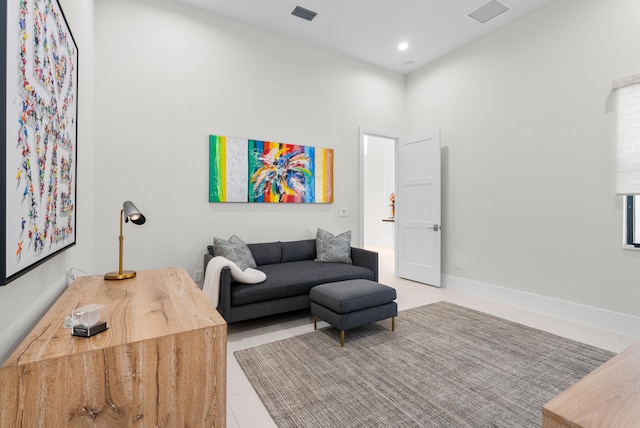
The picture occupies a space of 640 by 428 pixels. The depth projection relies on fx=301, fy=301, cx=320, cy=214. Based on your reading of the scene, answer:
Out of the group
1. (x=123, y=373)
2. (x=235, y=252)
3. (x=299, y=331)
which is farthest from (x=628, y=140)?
(x=123, y=373)

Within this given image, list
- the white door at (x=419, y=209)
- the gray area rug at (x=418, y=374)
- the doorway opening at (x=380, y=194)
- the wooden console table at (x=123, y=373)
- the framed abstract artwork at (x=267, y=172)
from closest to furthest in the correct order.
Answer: the wooden console table at (x=123, y=373)
the gray area rug at (x=418, y=374)
the framed abstract artwork at (x=267, y=172)
the white door at (x=419, y=209)
the doorway opening at (x=380, y=194)

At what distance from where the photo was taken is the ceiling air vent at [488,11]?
3.45 meters

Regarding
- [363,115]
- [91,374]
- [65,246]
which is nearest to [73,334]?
[91,374]

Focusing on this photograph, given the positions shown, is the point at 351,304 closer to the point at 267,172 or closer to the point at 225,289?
the point at 225,289

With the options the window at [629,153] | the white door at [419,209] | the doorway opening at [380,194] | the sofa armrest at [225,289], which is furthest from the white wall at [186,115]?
the doorway opening at [380,194]

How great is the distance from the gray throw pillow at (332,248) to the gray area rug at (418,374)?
3.35 ft

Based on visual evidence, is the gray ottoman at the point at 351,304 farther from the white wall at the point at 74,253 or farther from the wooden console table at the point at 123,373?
the white wall at the point at 74,253

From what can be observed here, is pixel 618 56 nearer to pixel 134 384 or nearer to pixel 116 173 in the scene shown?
pixel 134 384

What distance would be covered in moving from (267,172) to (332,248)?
129 centimetres

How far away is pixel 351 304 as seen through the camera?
259 centimetres

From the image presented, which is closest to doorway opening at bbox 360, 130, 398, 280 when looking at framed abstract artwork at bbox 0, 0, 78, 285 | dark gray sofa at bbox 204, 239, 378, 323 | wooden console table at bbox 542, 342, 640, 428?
dark gray sofa at bbox 204, 239, 378, 323

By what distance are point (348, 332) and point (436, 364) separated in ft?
2.83

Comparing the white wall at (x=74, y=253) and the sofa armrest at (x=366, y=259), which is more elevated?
the white wall at (x=74, y=253)

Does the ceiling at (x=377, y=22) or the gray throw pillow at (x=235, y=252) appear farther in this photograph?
the ceiling at (x=377, y=22)
